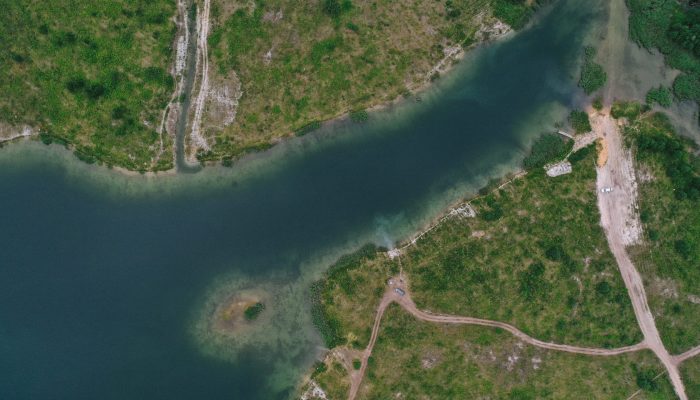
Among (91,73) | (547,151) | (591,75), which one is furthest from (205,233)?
(591,75)

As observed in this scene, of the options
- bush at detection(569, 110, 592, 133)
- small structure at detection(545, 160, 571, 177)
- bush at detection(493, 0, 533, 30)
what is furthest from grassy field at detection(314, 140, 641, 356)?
bush at detection(493, 0, 533, 30)

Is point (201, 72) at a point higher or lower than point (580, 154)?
higher

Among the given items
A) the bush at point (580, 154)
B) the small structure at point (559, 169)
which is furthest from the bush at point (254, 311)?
the bush at point (580, 154)

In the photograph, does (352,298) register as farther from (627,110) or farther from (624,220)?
(627,110)

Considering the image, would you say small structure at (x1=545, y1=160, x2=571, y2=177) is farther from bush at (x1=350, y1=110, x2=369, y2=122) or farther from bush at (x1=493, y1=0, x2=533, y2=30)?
bush at (x1=350, y1=110, x2=369, y2=122)

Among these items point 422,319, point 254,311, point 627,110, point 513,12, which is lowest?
point 422,319

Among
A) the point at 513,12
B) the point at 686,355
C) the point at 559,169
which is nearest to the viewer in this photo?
the point at 686,355

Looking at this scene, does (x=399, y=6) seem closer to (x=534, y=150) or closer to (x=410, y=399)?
(x=534, y=150)

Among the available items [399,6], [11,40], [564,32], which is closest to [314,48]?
[399,6]
